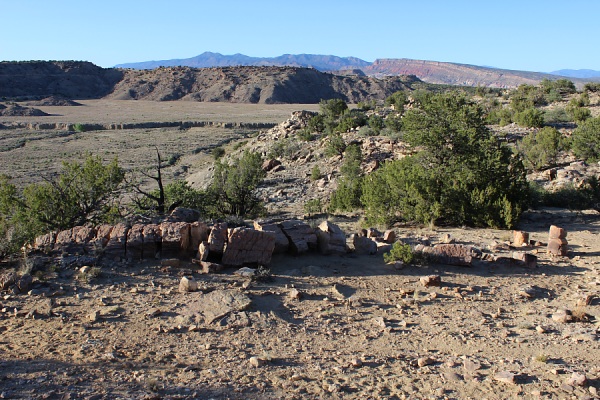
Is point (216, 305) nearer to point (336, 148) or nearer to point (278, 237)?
point (278, 237)

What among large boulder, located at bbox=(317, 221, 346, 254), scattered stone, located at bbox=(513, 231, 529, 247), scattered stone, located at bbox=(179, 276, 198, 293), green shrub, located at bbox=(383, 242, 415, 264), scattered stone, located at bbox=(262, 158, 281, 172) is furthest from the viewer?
scattered stone, located at bbox=(262, 158, 281, 172)

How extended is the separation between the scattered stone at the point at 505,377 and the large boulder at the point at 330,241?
14.8ft

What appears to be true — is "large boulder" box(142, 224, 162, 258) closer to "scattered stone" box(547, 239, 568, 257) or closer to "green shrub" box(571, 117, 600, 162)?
"scattered stone" box(547, 239, 568, 257)

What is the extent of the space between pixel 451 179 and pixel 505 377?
8117mm

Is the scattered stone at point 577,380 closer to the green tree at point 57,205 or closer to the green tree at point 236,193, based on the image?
the green tree at point 57,205

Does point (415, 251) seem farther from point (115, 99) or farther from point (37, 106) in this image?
point (115, 99)

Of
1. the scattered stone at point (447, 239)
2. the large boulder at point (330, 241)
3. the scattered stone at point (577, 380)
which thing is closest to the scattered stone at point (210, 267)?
the large boulder at point (330, 241)

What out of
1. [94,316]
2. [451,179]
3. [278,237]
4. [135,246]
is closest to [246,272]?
[278,237]

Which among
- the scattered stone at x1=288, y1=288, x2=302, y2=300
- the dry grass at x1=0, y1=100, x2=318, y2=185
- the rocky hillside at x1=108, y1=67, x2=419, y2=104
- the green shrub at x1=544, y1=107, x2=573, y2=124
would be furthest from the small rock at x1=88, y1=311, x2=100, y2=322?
the rocky hillside at x1=108, y1=67, x2=419, y2=104

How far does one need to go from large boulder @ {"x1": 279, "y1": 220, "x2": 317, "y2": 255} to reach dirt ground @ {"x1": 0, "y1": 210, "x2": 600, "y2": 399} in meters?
0.34

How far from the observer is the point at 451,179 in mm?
12953

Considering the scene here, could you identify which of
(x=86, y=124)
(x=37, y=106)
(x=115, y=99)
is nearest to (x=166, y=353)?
(x=86, y=124)

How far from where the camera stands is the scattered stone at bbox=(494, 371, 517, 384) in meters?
5.34

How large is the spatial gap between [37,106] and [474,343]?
274 feet
